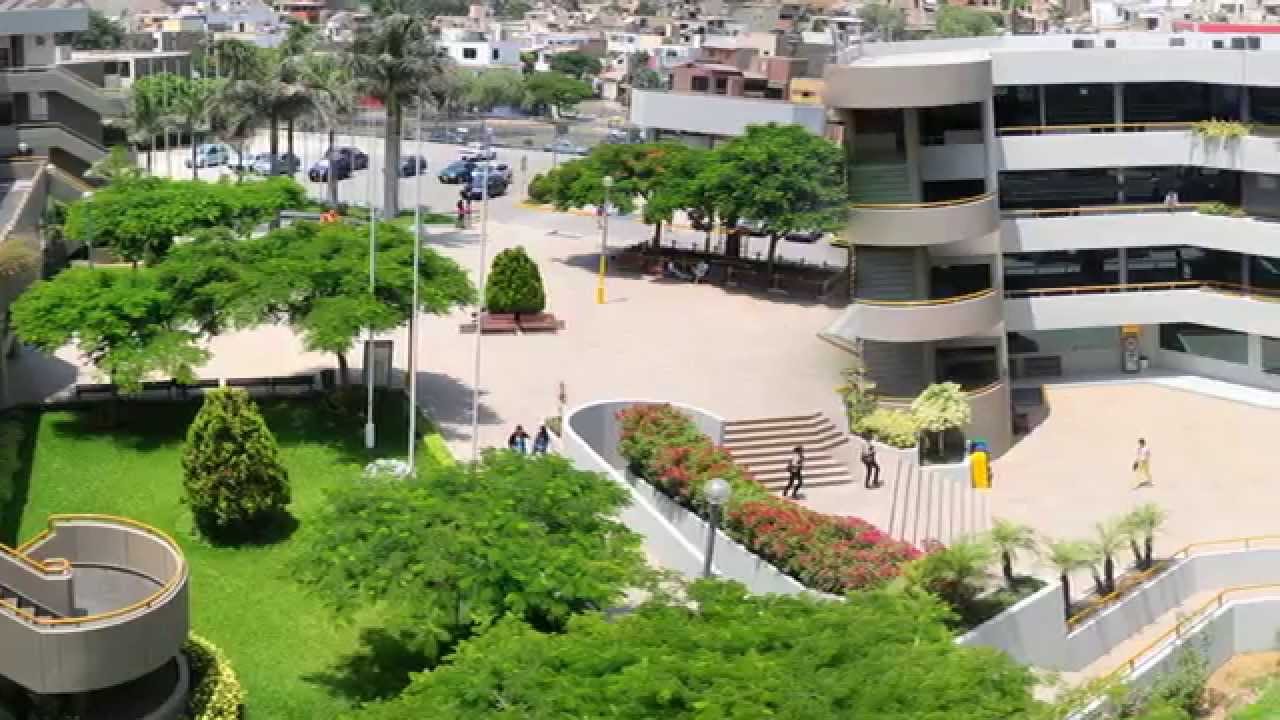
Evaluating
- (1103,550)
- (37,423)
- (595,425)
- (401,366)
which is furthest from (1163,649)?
(37,423)

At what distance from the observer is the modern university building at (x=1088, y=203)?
47.7 m

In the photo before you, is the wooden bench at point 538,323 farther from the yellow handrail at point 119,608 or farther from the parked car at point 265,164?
the parked car at point 265,164

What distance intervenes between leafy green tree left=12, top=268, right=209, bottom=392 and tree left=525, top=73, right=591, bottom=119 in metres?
118

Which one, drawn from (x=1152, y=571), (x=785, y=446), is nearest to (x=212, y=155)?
(x=785, y=446)

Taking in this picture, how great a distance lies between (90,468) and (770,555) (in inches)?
647

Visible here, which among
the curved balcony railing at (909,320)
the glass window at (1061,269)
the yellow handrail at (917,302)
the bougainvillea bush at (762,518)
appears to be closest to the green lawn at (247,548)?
the bougainvillea bush at (762,518)

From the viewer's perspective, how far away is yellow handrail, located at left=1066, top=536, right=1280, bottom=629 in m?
34.9

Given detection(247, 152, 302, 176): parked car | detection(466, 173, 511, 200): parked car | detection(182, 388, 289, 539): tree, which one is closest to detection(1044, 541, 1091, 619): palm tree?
detection(182, 388, 289, 539): tree

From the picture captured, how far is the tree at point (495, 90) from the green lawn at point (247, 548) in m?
110

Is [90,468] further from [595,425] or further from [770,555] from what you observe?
[770,555]

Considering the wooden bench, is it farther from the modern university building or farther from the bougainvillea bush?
the bougainvillea bush

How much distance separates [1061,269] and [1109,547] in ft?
63.1

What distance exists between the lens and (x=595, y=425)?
4200 cm

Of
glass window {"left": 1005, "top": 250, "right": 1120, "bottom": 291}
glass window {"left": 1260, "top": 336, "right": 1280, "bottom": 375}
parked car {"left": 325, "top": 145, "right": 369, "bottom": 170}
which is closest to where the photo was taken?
glass window {"left": 1260, "top": 336, "right": 1280, "bottom": 375}
